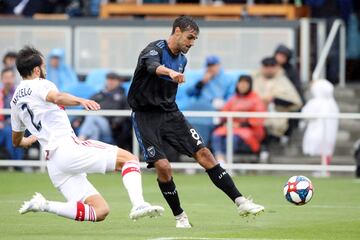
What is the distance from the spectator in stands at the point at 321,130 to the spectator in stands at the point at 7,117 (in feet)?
17.9

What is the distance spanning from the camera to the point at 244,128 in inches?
926

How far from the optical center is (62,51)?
1017 inches

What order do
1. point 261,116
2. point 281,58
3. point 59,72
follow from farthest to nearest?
point 59,72, point 281,58, point 261,116

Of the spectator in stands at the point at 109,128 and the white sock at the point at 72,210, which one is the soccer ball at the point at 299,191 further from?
the spectator in stands at the point at 109,128

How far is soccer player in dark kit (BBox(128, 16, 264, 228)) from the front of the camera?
1369 cm

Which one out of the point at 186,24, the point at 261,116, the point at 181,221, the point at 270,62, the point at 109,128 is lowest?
the point at 109,128

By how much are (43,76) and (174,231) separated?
213cm

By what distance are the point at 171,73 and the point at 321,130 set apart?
11063 millimetres

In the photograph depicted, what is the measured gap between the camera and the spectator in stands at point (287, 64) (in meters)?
24.5

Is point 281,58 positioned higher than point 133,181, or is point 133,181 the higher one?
point 133,181

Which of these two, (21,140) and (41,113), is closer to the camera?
(41,113)

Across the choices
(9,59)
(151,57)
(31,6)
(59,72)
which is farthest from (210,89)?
(151,57)

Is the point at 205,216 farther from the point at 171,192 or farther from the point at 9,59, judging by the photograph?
the point at 9,59

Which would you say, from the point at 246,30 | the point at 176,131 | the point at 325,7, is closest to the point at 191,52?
the point at 246,30
